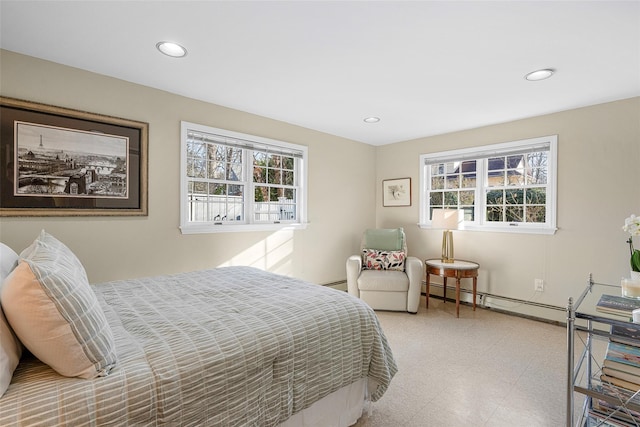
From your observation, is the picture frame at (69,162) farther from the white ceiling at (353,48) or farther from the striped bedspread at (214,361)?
the striped bedspread at (214,361)

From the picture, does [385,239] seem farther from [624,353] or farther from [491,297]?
[624,353]

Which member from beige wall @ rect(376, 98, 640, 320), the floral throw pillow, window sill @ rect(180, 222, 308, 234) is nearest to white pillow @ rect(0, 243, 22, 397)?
window sill @ rect(180, 222, 308, 234)

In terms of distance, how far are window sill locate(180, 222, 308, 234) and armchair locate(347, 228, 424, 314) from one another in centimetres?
91

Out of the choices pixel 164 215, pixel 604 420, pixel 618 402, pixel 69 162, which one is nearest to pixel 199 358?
pixel 618 402

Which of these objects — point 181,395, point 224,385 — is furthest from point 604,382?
point 181,395

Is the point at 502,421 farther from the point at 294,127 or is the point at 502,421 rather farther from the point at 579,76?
the point at 294,127

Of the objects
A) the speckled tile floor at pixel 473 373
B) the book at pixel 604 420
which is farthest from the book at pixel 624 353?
the speckled tile floor at pixel 473 373

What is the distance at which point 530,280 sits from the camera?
3686 millimetres

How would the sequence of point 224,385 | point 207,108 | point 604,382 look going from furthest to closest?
1. point 207,108
2. point 604,382
3. point 224,385

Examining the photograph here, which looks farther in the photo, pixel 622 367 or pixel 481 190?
pixel 481 190

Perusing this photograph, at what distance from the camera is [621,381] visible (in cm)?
155

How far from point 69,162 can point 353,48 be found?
2.42 m

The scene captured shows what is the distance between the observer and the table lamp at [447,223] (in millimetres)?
3936

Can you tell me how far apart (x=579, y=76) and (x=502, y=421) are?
2.71 m
